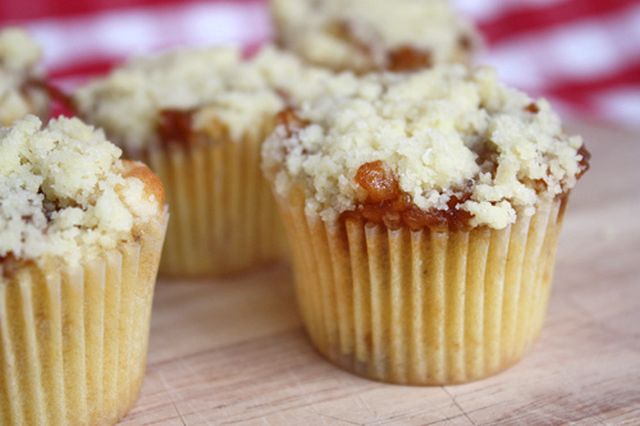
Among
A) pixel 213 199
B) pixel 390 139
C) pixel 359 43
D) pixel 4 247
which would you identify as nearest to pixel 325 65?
pixel 359 43

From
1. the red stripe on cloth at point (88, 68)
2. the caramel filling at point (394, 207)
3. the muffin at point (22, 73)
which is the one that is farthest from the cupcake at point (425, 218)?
the red stripe on cloth at point (88, 68)

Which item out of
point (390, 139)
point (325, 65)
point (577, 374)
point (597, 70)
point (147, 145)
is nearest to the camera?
point (390, 139)

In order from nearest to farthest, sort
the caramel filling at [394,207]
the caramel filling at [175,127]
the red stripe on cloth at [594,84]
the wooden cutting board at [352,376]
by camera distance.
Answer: the caramel filling at [394,207]
the wooden cutting board at [352,376]
the caramel filling at [175,127]
the red stripe on cloth at [594,84]

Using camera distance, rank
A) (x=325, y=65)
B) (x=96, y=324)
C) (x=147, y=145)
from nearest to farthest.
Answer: (x=96, y=324)
(x=147, y=145)
(x=325, y=65)

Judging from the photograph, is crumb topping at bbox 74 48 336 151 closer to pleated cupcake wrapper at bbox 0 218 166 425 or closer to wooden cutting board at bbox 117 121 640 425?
wooden cutting board at bbox 117 121 640 425

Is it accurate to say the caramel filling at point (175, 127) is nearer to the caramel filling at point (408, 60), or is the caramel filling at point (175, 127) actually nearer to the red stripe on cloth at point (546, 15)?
the caramel filling at point (408, 60)

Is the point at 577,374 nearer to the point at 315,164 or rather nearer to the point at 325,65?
the point at 315,164

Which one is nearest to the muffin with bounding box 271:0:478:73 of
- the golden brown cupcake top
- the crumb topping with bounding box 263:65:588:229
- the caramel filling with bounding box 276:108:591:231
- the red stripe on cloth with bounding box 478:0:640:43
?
the crumb topping with bounding box 263:65:588:229
